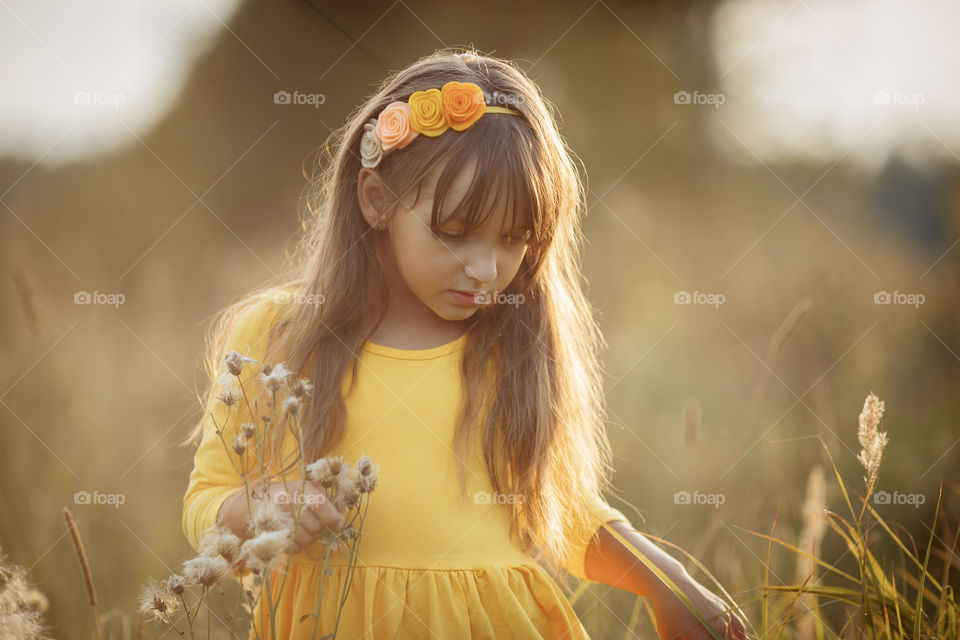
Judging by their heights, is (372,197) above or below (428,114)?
below

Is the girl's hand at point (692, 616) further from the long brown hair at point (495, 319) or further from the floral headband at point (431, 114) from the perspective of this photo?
the floral headband at point (431, 114)

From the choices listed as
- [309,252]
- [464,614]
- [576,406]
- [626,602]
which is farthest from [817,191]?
[464,614]

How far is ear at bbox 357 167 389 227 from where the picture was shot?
1387mm

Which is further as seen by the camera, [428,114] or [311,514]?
[428,114]

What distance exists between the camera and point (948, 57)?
2408 millimetres

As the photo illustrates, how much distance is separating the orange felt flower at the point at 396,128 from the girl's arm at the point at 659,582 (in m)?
0.82

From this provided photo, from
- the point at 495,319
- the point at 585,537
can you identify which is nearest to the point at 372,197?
the point at 495,319

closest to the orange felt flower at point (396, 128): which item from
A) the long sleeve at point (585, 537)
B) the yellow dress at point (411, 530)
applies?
the yellow dress at point (411, 530)

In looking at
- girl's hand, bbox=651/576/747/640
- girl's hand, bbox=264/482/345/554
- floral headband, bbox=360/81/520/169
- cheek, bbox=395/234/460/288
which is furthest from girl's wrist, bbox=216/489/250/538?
girl's hand, bbox=651/576/747/640

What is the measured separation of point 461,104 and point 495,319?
435 millimetres

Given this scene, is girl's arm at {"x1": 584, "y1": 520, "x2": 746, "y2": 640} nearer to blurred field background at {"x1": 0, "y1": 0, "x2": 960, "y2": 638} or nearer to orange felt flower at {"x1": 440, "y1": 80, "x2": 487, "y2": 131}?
blurred field background at {"x1": 0, "y1": 0, "x2": 960, "y2": 638}

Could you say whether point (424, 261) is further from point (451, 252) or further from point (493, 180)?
point (493, 180)

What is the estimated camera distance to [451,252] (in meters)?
1.28

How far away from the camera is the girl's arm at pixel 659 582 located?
1292 mm
